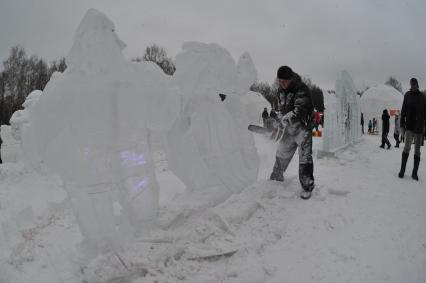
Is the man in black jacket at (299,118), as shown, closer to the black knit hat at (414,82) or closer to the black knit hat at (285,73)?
the black knit hat at (285,73)

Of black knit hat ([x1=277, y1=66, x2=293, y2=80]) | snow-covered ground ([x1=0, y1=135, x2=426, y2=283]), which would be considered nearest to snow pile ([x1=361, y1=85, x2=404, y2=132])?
snow-covered ground ([x1=0, y1=135, x2=426, y2=283])

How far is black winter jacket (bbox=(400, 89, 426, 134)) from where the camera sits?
566cm

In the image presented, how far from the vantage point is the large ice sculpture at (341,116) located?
8305 millimetres

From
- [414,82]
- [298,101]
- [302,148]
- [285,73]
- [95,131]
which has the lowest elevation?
[302,148]

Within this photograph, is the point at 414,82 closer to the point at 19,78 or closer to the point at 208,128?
the point at 208,128

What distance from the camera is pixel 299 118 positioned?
4.55m

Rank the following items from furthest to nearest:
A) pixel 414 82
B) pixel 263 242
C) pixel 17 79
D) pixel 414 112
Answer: pixel 17 79 < pixel 414 82 < pixel 414 112 < pixel 263 242

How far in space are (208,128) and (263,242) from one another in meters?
1.83

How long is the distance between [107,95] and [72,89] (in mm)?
311

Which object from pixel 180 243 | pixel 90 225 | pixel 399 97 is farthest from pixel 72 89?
pixel 399 97

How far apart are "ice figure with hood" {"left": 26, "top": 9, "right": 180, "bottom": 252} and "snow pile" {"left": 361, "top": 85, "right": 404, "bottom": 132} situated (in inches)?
951

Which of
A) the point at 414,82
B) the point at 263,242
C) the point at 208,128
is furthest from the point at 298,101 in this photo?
the point at 414,82

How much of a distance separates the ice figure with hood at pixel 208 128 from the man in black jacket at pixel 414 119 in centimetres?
276

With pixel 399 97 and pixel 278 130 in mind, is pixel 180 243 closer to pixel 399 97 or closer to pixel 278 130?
pixel 278 130
